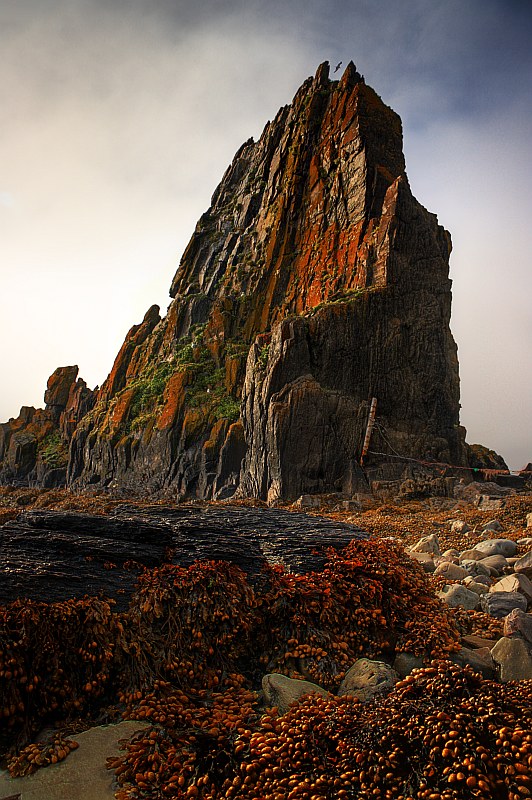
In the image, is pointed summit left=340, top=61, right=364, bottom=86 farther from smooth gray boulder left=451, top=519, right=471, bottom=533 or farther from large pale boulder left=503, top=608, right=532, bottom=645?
large pale boulder left=503, top=608, right=532, bottom=645

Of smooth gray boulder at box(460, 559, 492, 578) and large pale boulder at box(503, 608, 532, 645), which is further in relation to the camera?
smooth gray boulder at box(460, 559, 492, 578)

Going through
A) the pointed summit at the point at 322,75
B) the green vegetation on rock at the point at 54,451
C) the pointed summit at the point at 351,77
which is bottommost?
the green vegetation on rock at the point at 54,451

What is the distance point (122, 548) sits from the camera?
6348mm

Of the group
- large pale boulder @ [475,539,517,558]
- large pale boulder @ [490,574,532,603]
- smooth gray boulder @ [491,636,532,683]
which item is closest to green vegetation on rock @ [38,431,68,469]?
large pale boulder @ [475,539,517,558]

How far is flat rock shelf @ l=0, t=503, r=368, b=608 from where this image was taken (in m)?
5.51

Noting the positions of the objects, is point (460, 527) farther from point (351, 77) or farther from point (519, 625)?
point (351, 77)

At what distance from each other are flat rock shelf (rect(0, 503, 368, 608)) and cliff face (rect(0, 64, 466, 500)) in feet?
54.9

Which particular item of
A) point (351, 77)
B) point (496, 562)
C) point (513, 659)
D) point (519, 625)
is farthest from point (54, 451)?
point (513, 659)

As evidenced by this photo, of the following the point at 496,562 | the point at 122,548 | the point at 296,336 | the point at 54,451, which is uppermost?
the point at 296,336

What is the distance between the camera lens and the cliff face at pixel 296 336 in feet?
85.9

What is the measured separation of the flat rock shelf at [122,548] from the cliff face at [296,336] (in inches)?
658

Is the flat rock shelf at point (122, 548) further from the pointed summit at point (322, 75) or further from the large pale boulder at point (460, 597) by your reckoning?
the pointed summit at point (322, 75)

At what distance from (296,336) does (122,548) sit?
842 inches

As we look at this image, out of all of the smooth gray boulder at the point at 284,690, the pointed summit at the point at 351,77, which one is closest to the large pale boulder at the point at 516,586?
the smooth gray boulder at the point at 284,690
